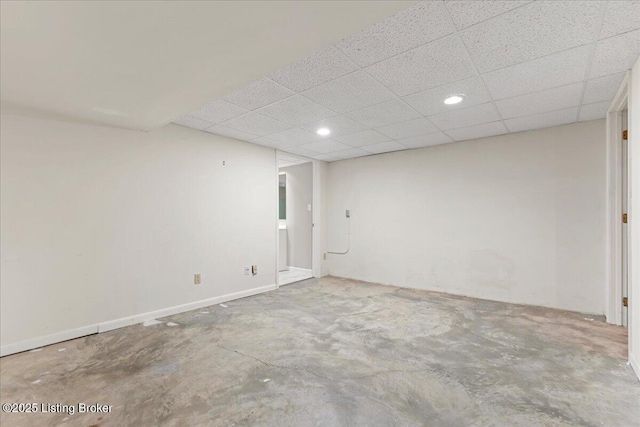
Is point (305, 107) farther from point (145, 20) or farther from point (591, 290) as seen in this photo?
point (591, 290)

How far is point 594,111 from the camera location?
3.16 meters

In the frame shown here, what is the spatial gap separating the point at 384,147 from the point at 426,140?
0.70 meters

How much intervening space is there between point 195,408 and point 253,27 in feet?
7.51

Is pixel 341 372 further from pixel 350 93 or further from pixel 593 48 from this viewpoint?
pixel 593 48

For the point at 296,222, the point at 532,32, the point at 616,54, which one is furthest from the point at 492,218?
the point at 296,222

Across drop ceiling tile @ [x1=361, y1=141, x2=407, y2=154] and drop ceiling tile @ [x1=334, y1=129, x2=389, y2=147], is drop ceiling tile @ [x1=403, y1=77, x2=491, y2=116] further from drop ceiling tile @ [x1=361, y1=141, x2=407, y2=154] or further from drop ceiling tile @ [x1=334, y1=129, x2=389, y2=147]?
drop ceiling tile @ [x1=361, y1=141, x2=407, y2=154]

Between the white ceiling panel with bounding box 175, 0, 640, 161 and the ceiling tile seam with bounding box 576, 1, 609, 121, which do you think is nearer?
the ceiling tile seam with bounding box 576, 1, 609, 121

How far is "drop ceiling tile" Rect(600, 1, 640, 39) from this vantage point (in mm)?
1550

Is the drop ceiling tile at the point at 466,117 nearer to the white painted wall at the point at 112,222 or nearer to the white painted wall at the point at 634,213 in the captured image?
the white painted wall at the point at 634,213

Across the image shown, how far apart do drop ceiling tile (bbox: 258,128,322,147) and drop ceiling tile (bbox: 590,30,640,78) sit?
285 centimetres

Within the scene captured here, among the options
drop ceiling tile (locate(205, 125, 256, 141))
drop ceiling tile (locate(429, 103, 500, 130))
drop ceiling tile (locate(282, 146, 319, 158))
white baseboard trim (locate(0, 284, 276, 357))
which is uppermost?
drop ceiling tile (locate(429, 103, 500, 130))

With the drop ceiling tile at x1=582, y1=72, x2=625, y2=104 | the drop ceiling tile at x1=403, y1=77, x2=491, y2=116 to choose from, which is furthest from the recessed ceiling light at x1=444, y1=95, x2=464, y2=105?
the drop ceiling tile at x1=582, y1=72, x2=625, y2=104

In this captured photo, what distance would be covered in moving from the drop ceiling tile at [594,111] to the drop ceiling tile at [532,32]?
62.0 inches

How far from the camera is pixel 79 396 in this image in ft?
6.18
